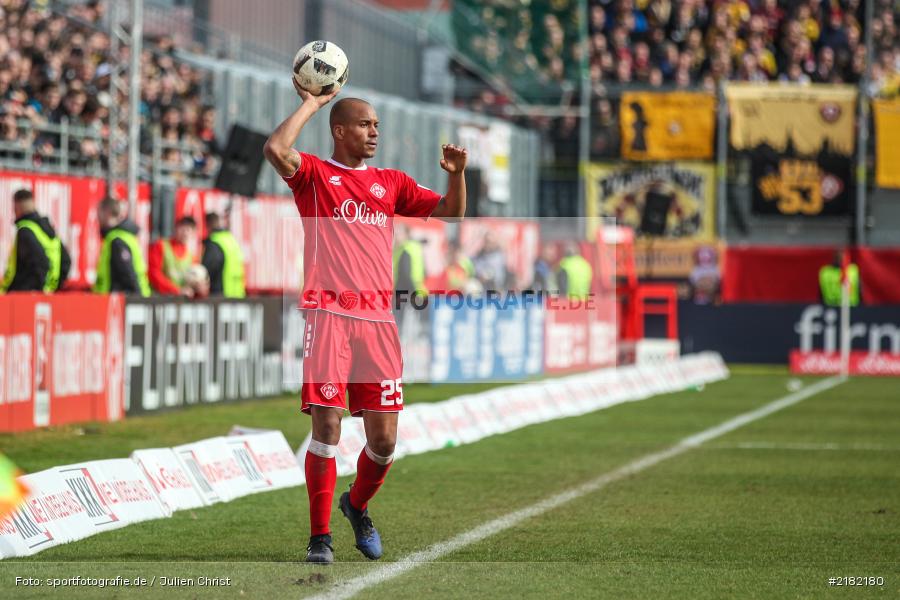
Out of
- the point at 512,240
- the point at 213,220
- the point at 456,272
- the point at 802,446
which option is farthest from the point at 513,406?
the point at 512,240

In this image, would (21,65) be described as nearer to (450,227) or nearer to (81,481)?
(450,227)

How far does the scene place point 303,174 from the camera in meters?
7.55

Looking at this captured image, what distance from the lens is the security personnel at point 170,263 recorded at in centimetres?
1930

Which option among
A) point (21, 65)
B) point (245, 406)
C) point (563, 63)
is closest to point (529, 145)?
point (563, 63)

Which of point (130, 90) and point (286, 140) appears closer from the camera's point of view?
point (286, 140)

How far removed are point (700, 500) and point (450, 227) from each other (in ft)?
72.3

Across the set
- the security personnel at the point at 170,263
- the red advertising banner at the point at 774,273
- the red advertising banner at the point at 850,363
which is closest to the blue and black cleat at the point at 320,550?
the security personnel at the point at 170,263

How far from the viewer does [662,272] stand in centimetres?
3466

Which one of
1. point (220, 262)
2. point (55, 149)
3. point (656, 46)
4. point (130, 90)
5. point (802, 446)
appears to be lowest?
point (802, 446)

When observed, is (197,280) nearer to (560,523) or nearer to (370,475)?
(560,523)

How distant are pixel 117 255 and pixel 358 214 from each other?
32.2ft

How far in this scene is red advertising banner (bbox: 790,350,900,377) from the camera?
27.9 meters

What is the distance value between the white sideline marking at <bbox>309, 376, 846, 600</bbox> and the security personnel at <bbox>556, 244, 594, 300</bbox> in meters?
8.32

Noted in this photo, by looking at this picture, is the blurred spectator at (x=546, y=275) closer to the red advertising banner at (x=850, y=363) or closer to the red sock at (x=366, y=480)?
the red advertising banner at (x=850, y=363)
